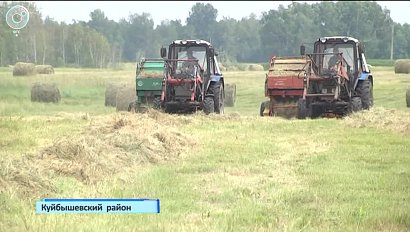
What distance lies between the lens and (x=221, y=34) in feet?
358

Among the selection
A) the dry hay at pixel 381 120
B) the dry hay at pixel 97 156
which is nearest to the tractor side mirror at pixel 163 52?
the dry hay at pixel 381 120

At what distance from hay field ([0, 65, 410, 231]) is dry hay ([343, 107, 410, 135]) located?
7 centimetres

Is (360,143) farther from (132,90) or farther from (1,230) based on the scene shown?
(132,90)

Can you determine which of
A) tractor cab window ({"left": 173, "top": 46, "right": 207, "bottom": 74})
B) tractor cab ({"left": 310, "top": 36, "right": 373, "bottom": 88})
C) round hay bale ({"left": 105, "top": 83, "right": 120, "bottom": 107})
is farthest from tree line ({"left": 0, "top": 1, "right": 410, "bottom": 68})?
tractor cab ({"left": 310, "top": 36, "right": 373, "bottom": 88})

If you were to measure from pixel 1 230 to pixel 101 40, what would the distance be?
2740 inches

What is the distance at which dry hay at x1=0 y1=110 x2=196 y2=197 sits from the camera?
730cm

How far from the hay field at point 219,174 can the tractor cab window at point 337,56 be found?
3.56 meters

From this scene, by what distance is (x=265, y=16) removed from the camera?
306ft

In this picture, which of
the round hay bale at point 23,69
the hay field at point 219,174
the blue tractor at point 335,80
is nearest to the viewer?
the hay field at point 219,174

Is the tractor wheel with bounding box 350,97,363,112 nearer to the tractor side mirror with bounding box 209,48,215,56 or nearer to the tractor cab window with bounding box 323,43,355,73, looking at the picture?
the tractor cab window with bounding box 323,43,355,73

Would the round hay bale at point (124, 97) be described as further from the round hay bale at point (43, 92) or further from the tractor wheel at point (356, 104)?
the tractor wheel at point (356, 104)

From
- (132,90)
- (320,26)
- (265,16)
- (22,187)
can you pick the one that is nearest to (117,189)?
(22,187)

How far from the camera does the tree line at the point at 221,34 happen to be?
196ft

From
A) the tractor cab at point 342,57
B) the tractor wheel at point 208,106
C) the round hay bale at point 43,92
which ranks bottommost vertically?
the round hay bale at point 43,92
